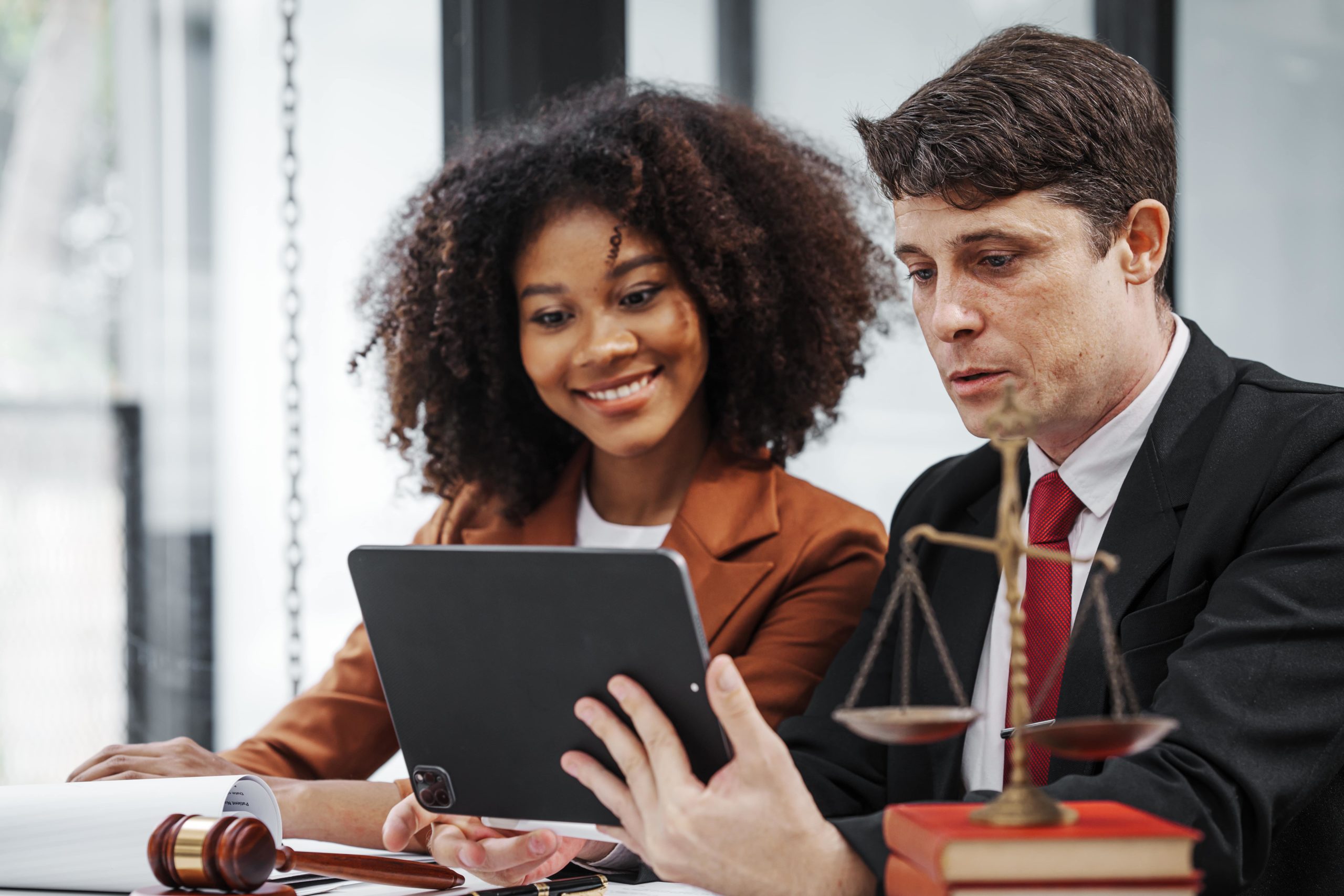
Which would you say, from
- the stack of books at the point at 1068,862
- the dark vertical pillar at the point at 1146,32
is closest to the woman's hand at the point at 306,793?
the stack of books at the point at 1068,862

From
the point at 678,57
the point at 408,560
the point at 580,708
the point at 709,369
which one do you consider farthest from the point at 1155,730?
the point at 678,57

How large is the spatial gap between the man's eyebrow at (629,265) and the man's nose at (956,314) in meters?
0.59

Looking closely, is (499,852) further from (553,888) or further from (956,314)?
(956,314)

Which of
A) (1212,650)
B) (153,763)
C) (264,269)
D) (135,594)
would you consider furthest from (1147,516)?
(135,594)

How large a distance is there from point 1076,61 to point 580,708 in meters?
0.89

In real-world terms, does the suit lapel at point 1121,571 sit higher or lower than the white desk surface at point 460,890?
higher

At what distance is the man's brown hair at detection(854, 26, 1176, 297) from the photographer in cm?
139

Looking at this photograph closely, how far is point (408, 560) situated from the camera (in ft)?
3.97

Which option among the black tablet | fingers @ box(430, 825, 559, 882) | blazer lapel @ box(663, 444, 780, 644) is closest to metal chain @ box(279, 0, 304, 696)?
blazer lapel @ box(663, 444, 780, 644)

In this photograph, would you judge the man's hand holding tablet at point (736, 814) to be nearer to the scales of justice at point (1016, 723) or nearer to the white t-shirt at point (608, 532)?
the scales of justice at point (1016, 723)

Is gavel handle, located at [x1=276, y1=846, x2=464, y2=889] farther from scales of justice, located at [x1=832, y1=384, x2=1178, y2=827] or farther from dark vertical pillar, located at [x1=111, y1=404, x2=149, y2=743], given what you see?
dark vertical pillar, located at [x1=111, y1=404, x2=149, y2=743]

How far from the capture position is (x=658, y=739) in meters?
1.09

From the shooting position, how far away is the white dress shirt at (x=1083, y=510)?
1478 millimetres

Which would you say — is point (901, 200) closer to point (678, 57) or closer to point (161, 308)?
point (678, 57)
